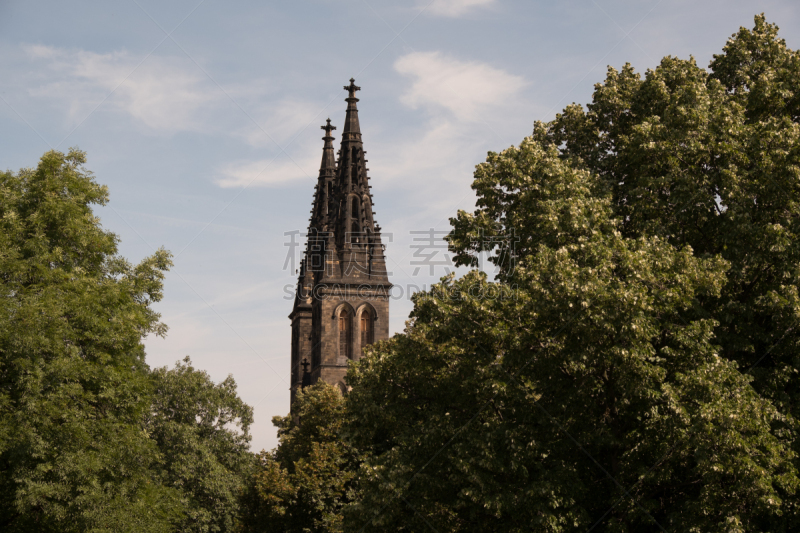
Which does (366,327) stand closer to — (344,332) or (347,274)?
(344,332)

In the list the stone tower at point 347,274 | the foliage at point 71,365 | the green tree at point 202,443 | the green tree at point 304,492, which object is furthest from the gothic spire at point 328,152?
the foliage at point 71,365

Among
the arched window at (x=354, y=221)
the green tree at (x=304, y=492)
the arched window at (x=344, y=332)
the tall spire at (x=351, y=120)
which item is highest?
the tall spire at (x=351, y=120)

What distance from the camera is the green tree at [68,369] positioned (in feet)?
74.7

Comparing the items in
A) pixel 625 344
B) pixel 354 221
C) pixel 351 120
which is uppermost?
pixel 351 120

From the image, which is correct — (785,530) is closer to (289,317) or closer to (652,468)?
(652,468)

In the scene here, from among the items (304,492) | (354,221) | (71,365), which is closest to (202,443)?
(304,492)

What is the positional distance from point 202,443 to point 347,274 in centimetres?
3857

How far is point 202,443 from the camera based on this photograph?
44.8 m

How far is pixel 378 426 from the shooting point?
78.2 ft

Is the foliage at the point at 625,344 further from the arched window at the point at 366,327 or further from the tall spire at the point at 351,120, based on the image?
the tall spire at the point at 351,120

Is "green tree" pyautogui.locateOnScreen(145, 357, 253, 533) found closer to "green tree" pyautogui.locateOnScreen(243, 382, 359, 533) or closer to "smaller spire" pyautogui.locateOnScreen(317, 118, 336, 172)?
"green tree" pyautogui.locateOnScreen(243, 382, 359, 533)

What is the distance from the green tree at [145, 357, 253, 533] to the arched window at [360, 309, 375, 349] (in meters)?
31.1

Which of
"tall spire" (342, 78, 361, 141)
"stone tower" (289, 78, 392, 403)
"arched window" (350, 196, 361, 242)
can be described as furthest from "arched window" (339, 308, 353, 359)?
"tall spire" (342, 78, 361, 141)

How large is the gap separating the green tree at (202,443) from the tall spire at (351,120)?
134ft
